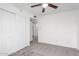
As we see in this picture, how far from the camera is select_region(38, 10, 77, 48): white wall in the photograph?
4125 millimetres

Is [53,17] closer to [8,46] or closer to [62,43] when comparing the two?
[62,43]

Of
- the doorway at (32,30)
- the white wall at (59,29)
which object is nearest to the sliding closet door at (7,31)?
the doorway at (32,30)

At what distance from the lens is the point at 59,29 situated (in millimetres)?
4707

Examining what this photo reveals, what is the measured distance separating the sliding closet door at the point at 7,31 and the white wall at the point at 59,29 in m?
2.86

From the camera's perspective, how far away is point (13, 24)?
3.17 meters

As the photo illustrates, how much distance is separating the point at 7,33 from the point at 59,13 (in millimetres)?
3661

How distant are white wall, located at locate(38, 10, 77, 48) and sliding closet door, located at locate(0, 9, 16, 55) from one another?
286 cm

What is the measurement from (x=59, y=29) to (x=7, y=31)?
3411 millimetres

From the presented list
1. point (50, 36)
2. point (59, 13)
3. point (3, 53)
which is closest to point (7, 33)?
point (3, 53)

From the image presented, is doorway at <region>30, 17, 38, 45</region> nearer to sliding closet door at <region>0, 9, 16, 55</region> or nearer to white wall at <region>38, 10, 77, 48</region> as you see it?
white wall at <region>38, 10, 77, 48</region>

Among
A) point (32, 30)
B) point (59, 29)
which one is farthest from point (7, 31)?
point (32, 30)

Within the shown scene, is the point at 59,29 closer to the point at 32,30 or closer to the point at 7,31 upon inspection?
the point at 32,30

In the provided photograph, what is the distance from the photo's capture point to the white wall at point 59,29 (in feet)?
13.5

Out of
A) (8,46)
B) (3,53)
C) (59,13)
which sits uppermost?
(59,13)
